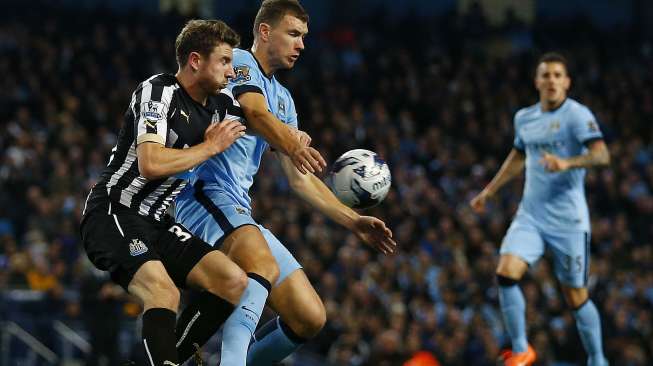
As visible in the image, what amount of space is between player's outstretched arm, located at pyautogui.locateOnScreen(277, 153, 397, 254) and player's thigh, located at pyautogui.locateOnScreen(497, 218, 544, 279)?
256cm

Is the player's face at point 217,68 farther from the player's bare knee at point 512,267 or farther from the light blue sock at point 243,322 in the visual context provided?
the player's bare knee at point 512,267

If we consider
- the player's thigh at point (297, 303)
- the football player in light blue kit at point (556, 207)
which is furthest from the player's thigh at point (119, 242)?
the football player in light blue kit at point (556, 207)

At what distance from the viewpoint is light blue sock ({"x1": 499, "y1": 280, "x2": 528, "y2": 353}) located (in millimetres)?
9469

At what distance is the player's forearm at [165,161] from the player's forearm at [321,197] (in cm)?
135

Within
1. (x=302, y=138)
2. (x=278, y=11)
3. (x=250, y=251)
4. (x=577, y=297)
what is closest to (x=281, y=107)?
(x=278, y=11)

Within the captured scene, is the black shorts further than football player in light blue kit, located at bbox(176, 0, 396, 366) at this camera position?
No

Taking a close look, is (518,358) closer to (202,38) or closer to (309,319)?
(309,319)

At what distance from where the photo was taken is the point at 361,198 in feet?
23.8

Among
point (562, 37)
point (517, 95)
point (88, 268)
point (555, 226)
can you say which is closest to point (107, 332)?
point (88, 268)

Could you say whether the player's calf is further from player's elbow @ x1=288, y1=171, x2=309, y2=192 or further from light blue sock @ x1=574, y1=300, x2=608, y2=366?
light blue sock @ x1=574, y1=300, x2=608, y2=366

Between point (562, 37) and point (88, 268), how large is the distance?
54.0 feet

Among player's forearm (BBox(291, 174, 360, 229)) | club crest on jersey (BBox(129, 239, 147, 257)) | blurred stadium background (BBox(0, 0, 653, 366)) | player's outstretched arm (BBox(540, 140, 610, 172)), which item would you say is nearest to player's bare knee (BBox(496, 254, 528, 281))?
player's outstretched arm (BBox(540, 140, 610, 172))

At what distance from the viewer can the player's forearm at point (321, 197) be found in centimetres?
731

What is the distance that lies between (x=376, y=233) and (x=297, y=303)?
66 cm
